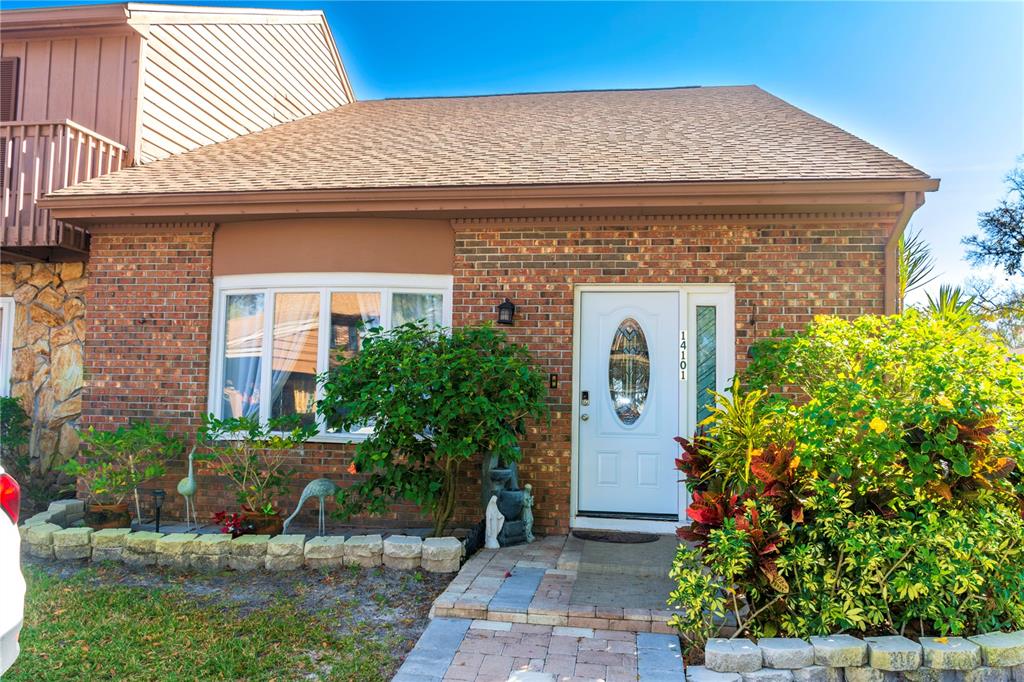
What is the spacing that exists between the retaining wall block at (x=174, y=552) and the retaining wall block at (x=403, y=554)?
64.1 inches

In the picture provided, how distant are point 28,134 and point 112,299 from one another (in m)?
2.22

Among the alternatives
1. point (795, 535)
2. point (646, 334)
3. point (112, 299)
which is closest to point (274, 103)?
point (112, 299)

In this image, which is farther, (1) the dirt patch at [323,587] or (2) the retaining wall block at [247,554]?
(2) the retaining wall block at [247,554]

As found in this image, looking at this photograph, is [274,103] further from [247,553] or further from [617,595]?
[617,595]

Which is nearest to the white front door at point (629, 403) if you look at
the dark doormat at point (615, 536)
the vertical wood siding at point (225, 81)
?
the dark doormat at point (615, 536)

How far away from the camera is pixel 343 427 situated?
220 inches

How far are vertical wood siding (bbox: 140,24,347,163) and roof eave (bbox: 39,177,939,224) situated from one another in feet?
6.37

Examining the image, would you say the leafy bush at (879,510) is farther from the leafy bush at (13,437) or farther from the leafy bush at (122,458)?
the leafy bush at (13,437)

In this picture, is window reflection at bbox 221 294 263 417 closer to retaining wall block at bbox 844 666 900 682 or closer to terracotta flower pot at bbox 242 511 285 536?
terracotta flower pot at bbox 242 511 285 536

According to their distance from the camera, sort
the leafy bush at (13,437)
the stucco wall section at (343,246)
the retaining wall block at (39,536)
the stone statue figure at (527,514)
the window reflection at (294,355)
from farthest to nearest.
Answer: the leafy bush at (13,437) < the window reflection at (294,355) < the stucco wall section at (343,246) < the stone statue figure at (527,514) < the retaining wall block at (39,536)

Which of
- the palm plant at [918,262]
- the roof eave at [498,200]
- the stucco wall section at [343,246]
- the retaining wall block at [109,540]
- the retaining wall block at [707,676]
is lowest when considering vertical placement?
the retaining wall block at [707,676]

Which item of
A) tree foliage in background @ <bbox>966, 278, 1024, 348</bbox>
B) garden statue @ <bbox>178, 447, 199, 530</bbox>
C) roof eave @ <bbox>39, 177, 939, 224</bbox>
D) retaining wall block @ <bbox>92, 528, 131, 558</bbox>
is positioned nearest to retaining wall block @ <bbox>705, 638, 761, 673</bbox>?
roof eave @ <bbox>39, 177, 939, 224</bbox>

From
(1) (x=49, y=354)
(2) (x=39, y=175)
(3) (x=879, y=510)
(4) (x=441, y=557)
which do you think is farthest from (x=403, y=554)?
(2) (x=39, y=175)

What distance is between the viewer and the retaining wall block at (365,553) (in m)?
5.21
